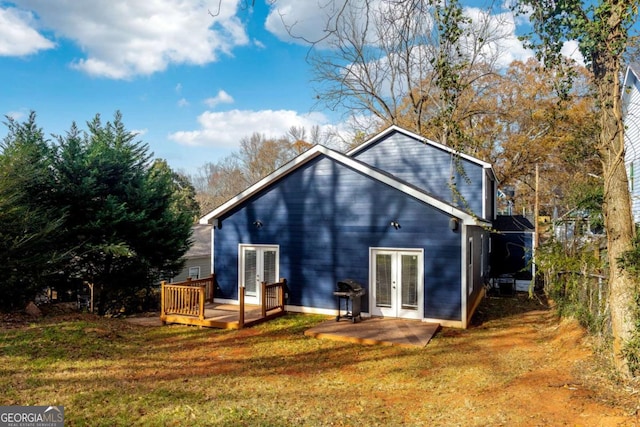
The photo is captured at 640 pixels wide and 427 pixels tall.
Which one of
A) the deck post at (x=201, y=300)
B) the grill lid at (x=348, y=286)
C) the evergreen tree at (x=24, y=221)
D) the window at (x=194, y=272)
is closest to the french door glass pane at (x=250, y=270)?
the deck post at (x=201, y=300)

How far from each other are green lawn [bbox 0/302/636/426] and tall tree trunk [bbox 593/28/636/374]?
161cm

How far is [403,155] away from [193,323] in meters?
9.88

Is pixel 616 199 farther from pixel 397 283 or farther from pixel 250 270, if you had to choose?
pixel 250 270

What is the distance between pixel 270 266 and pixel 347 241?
8.50ft

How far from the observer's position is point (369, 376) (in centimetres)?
636

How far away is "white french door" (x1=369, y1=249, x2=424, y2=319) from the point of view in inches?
393

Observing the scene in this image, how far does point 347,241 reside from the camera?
10.7 m

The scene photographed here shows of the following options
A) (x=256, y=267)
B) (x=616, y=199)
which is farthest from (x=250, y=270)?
(x=616, y=199)

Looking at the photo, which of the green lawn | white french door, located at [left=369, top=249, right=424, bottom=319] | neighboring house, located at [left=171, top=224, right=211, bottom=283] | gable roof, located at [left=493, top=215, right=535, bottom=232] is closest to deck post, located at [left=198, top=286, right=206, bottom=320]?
the green lawn

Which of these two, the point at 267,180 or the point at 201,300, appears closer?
the point at 201,300

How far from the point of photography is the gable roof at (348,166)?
31.1ft

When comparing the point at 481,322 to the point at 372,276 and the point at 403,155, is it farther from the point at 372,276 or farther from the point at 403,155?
the point at 403,155

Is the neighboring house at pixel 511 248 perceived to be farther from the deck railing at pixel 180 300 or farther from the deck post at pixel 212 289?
the deck railing at pixel 180 300

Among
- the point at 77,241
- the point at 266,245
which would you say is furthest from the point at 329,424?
the point at 77,241
